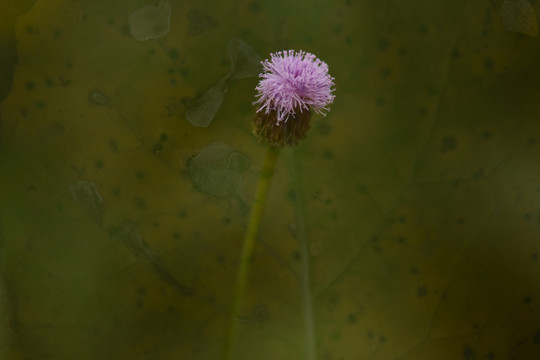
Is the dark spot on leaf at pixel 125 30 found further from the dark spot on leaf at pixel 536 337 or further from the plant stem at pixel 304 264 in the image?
the dark spot on leaf at pixel 536 337

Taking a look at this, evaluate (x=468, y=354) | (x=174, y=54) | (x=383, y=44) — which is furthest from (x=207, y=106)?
(x=468, y=354)

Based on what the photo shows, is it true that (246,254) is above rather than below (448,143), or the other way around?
below

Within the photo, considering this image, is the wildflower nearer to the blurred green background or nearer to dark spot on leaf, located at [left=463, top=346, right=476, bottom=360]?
the blurred green background

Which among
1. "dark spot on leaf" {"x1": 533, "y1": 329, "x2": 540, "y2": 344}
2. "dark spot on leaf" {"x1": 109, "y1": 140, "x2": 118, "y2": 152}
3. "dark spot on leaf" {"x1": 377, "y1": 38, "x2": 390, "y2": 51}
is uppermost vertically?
"dark spot on leaf" {"x1": 377, "y1": 38, "x2": 390, "y2": 51}

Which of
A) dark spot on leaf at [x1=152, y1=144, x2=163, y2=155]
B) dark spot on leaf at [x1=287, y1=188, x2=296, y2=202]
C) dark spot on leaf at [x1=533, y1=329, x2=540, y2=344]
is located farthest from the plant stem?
dark spot on leaf at [x1=533, y1=329, x2=540, y2=344]

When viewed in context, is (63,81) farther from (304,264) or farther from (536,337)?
(536,337)

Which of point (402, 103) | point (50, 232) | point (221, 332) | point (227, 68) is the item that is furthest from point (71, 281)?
point (402, 103)

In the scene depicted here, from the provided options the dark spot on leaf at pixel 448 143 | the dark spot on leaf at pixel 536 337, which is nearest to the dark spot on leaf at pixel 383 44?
the dark spot on leaf at pixel 448 143
